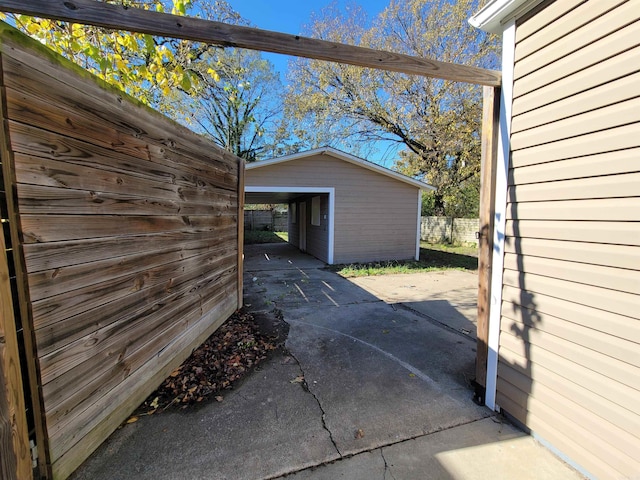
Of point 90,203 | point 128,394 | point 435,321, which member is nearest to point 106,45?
point 90,203

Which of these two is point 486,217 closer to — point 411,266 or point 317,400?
point 317,400

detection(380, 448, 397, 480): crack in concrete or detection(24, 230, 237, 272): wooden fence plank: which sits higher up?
detection(24, 230, 237, 272): wooden fence plank

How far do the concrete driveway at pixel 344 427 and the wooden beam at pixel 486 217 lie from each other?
15.1 inches

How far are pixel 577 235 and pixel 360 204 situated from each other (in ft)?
24.7

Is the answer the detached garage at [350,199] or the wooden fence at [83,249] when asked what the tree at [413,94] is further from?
the wooden fence at [83,249]

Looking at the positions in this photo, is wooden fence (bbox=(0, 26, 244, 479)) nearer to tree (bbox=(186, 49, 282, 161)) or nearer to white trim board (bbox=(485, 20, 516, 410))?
white trim board (bbox=(485, 20, 516, 410))

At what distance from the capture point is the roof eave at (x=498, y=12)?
192 centimetres

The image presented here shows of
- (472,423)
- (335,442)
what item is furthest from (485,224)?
(335,442)

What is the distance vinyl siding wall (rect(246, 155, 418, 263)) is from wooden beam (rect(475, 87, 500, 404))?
6.60 meters

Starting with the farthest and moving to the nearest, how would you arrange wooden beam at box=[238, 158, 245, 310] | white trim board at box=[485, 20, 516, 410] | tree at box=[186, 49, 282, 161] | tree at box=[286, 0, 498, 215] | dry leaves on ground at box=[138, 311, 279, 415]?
1. tree at box=[186, 49, 282, 161]
2. tree at box=[286, 0, 498, 215]
3. wooden beam at box=[238, 158, 245, 310]
4. dry leaves on ground at box=[138, 311, 279, 415]
5. white trim board at box=[485, 20, 516, 410]

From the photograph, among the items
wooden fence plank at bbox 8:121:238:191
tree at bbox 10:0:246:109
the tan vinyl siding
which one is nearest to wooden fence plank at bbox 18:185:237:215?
wooden fence plank at bbox 8:121:238:191

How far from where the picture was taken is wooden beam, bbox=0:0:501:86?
57.0 inches

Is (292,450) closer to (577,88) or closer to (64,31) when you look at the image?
(577,88)

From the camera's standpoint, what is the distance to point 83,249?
1.64m
